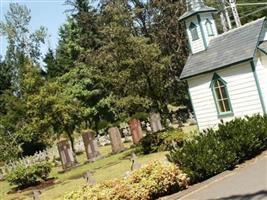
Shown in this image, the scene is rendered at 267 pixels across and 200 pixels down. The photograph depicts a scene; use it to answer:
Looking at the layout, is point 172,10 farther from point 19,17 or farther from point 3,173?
point 19,17

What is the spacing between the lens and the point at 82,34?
54281mm

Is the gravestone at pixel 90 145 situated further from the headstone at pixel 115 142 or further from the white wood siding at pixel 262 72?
the white wood siding at pixel 262 72

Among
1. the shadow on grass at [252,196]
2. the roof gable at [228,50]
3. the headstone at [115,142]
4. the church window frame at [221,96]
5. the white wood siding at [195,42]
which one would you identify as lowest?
the shadow on grass at [252,196]

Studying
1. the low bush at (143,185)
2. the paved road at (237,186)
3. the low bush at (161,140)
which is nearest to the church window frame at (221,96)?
the low bush at (161,140)

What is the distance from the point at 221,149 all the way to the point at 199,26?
12.6 meters

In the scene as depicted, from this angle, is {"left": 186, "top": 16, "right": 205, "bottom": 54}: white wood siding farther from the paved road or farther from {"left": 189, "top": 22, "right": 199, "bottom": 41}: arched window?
the paved road

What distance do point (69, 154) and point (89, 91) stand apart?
65.9 feet

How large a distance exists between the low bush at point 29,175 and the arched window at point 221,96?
9660 mm

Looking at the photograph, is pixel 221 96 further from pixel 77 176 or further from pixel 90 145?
pixel 90 145

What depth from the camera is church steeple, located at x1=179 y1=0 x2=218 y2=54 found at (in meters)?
24.9

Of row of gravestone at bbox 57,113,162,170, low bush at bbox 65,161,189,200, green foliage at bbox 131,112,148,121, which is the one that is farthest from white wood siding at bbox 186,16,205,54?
green foliage at bbox 131,112,148,121

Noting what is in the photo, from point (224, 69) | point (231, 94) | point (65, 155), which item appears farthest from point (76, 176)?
point (224, 69)

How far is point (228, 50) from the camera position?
878 inches

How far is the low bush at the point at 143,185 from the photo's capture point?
12203mm
